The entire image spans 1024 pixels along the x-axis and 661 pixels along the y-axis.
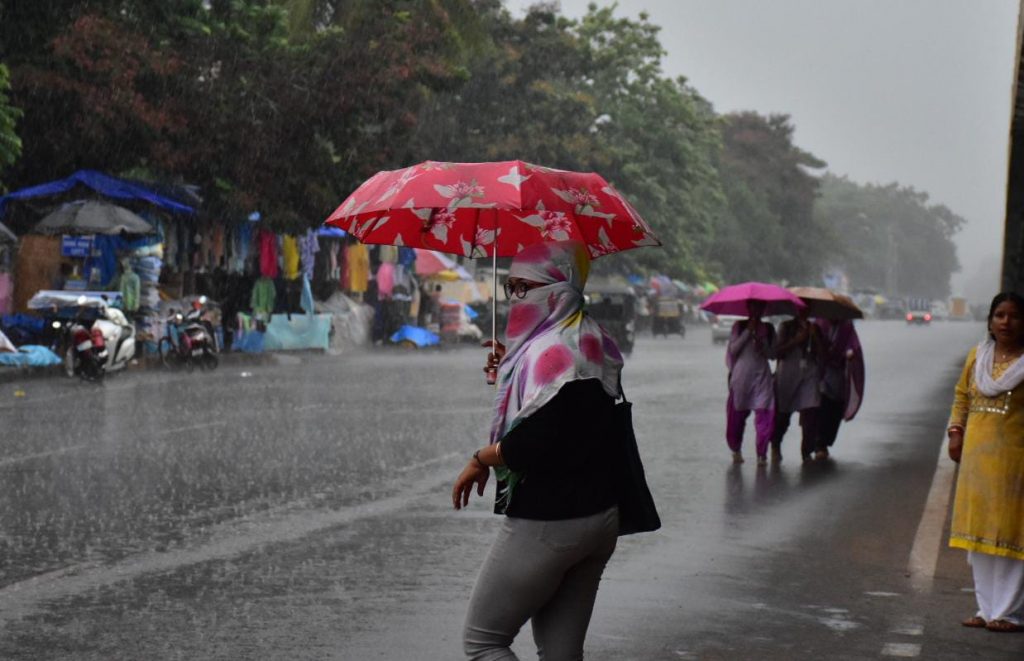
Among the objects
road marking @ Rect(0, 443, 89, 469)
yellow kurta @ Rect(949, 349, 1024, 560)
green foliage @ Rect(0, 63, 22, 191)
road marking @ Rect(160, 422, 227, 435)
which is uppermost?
green foliage @ Rect(0, 63, 22, 191)

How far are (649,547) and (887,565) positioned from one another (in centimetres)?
131

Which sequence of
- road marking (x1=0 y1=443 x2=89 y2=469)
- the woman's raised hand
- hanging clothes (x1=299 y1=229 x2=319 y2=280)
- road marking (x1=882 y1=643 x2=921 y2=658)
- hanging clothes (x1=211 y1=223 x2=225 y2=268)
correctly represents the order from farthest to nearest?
hanging clothes (x1=299 y1=229 x2=319 y2=280), hanging clothes (x1=211 y1=223 x2=225 y2=268), road marking (x1=0 y1=443 x2=89 y2=469), road marking (x1=882 y1=643 x2=921 y2=658), the woman's raised hand

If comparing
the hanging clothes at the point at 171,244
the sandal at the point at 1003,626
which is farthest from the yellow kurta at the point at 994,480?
the hanging clothes at the point at 171,244

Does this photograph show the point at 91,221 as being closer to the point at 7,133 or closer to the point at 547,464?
the point at 7,133

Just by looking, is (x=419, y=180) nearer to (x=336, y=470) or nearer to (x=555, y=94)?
(x=336, y=470)

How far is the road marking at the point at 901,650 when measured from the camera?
6.84 metres

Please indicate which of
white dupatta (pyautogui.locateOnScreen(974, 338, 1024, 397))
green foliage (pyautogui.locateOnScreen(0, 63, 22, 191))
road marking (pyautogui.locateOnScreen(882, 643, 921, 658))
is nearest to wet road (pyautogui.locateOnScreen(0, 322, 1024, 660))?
road marking (pyautogui.locateOnScreen(882, 643, 921, 658))

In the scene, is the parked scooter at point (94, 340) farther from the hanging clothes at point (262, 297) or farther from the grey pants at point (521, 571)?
the grey pants at point (521, 571)

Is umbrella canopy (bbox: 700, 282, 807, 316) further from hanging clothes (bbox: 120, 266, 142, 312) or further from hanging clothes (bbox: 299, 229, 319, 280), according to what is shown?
hanging clothes (bbox: 299, 229, 319, 280)

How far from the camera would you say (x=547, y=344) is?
4.51m

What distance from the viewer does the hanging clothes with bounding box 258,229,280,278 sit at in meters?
34.4

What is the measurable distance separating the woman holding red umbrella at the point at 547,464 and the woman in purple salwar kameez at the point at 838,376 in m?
10.9

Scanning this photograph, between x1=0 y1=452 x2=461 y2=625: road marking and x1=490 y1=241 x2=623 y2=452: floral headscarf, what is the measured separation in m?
3.40

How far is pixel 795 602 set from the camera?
7.98 metres
